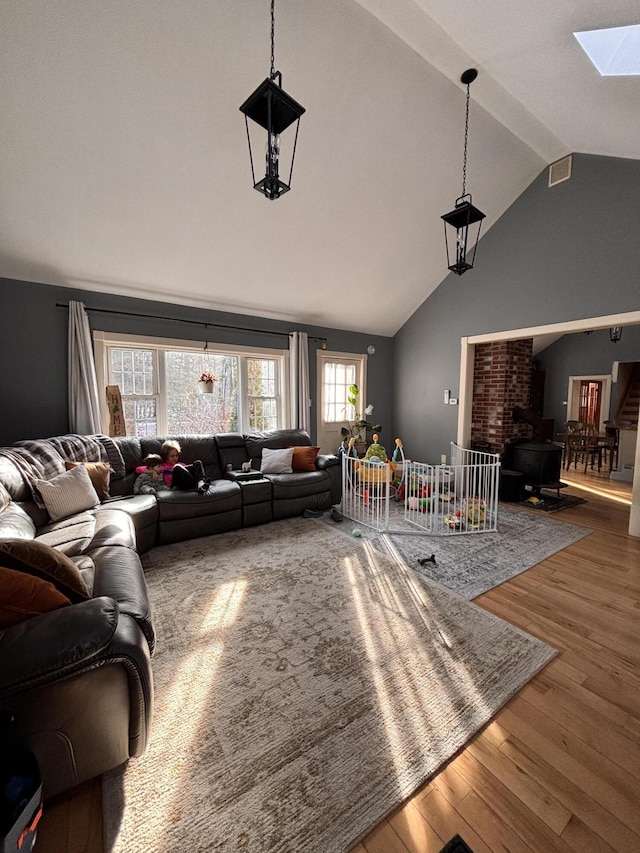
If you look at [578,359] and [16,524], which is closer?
[16,524]

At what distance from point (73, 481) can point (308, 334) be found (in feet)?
12.4

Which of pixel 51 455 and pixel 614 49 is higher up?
pixel 614 49

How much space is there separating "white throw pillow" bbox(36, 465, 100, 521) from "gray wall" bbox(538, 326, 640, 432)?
833cm

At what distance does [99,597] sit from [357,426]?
4.84 meters

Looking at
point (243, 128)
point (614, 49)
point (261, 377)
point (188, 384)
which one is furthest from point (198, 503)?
point (614, 49)

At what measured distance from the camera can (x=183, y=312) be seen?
444 cm

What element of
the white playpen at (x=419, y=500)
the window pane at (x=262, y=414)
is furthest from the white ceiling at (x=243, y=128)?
the white playpen at (x=419, y=500)

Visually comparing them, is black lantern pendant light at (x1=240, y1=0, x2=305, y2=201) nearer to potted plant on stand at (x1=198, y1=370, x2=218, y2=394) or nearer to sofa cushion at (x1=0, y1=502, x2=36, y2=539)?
sofa cushion at (x1=0, y1=502, x2=36, y2=539)

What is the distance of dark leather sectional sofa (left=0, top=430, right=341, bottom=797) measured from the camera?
1097mm

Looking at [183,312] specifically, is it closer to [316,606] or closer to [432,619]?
[316,606]

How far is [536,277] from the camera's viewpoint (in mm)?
4316

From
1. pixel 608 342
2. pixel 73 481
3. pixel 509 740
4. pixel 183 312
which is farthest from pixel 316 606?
pixel 608 342

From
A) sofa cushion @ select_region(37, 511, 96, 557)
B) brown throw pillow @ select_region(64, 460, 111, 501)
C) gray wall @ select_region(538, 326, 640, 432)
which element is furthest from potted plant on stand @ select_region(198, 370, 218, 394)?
gray wall @ select_region(538, 326, 640, 432)

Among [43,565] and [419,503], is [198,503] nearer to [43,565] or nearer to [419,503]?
[43,565]
